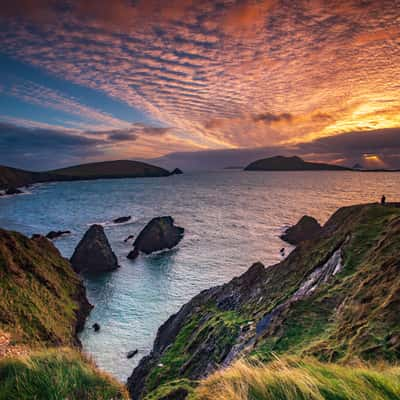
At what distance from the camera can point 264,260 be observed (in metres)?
54.1

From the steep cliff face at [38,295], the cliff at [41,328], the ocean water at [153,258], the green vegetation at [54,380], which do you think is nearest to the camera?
the green vegetation at [54,380]

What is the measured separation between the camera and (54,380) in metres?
5.39

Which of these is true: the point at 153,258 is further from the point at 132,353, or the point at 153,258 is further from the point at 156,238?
the point at 132,353

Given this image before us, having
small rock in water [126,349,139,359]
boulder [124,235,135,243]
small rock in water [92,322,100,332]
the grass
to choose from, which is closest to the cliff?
small rock in water [92,322,100,332]

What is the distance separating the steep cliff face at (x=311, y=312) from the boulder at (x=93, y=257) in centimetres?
3251

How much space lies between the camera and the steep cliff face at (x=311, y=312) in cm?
762

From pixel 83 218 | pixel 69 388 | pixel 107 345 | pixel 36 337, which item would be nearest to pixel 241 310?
pixel 69 388

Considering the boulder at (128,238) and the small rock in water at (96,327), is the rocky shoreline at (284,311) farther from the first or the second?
the boulder at (128,238)

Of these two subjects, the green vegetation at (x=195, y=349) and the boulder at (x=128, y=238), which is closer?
the green vegetation at (x=195, y=349)

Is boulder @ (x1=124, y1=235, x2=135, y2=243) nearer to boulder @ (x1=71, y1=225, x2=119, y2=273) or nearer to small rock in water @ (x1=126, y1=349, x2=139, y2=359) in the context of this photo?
boulder @ (x1=71, y1=225, x2=119, y2=273)

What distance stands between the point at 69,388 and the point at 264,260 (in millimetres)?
52226

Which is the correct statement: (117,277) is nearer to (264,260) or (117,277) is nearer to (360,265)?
(264,260)

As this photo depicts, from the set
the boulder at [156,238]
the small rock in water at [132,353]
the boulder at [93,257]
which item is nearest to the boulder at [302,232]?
the boulder at [156,238]

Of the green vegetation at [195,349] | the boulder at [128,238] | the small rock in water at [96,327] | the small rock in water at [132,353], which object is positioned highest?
the green vegetation at [195,349]
